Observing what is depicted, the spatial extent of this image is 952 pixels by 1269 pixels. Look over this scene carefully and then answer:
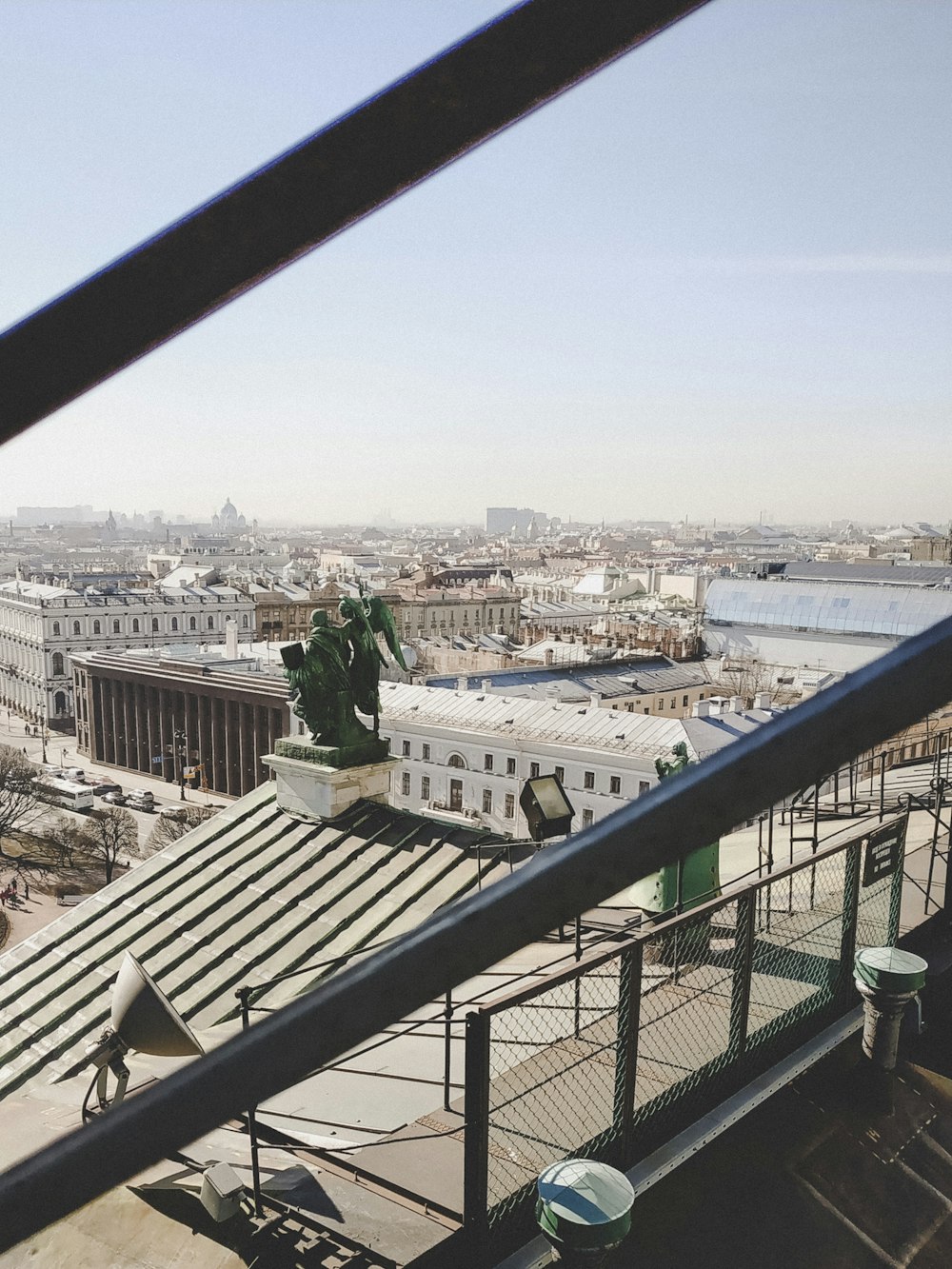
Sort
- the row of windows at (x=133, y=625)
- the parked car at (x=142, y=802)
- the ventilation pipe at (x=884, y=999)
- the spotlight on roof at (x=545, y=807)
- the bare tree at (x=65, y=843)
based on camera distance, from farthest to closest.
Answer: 1. the row of windows at (x=133, y=625)
2. the parked car at (x=142, y=802)
3. the bare tree at (x=65, y=843)
4. the spotlight on roof at (x=545, y=807)
5. the ventilation pipe at (x=884, y=999)

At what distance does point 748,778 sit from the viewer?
61cm

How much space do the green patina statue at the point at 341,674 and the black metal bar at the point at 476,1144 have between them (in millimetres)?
3978

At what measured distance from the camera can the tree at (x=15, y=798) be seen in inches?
1116

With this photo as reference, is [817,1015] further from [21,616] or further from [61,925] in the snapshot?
[21,616]

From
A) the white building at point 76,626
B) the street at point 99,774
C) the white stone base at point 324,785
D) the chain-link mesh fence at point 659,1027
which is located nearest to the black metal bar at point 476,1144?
the chain-link mesh fence at point 659,1027

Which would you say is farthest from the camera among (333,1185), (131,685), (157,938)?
(131,685)

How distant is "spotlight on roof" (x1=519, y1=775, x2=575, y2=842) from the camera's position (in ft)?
21.0

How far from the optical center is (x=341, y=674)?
762 centimetres

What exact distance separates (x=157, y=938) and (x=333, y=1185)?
10.5 ft

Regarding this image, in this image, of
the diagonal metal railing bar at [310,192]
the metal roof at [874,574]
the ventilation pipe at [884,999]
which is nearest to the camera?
the diagonal metal railing bar at [310,192]

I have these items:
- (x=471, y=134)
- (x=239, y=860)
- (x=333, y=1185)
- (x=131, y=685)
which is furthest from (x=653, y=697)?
(x=471, y=134)

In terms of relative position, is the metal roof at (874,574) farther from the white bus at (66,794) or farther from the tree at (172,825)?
the white bus at (66,794)

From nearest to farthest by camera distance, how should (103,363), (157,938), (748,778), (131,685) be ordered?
(748,778), (103,363), (157,938), (131,685)

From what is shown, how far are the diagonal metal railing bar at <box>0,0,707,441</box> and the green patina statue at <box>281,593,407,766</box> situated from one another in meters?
6.69
